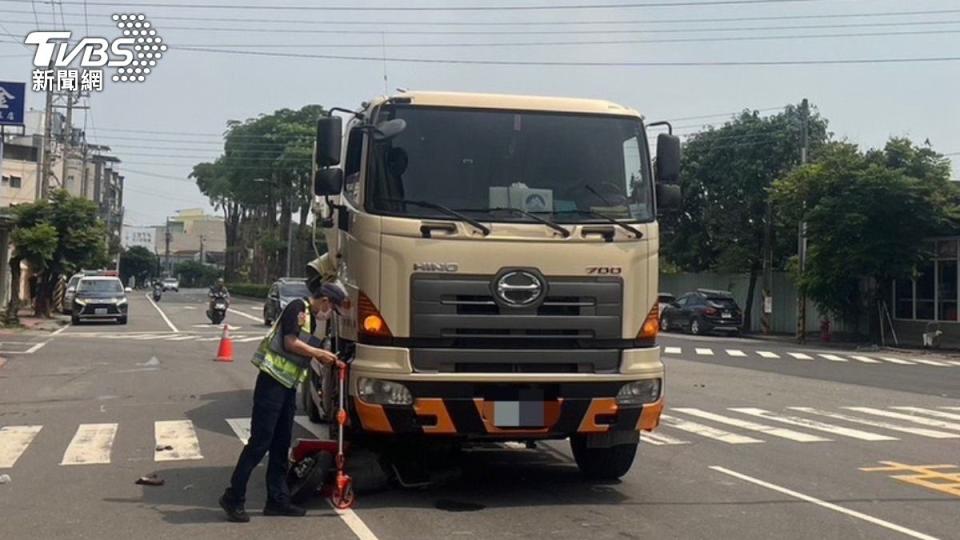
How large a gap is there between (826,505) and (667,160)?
9.98 ft

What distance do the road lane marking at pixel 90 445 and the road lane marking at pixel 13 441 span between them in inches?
17.7

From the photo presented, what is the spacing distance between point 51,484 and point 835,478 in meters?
6.88

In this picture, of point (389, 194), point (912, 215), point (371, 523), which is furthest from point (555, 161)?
point (912, 215)

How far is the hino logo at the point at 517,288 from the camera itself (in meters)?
7.89

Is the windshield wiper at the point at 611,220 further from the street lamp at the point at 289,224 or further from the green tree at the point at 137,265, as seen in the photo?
the green tree at the point at 137,265

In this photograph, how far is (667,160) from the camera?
877 cm

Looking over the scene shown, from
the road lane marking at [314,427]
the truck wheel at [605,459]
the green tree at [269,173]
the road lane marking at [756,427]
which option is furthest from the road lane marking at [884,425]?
the green tree at [269,173]

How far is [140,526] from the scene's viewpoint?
293 inches

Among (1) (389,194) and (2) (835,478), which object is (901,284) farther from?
(1) (389,194)

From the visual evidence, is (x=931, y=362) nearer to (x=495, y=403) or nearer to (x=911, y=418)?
(x=911, y=418)

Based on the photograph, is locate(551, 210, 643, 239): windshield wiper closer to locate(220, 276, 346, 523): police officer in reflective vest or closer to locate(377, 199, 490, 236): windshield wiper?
locate(377, 199, 490, 236): windshield wiper

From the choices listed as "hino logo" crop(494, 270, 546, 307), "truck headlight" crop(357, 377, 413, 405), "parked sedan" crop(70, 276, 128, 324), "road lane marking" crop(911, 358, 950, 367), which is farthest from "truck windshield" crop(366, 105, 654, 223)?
"parked sedan" crop(70, 276, 128, 324)

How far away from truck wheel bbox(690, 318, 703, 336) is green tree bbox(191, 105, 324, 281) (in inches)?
1243

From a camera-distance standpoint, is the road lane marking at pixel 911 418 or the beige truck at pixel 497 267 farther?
the road lane marking at pixel 911 418
